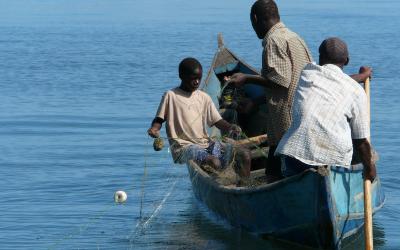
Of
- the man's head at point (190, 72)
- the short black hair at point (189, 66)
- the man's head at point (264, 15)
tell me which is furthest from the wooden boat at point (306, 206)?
the man's head at point (264, 15)

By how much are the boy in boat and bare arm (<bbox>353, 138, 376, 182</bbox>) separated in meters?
1.79

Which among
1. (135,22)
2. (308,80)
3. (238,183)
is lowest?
(135,22)

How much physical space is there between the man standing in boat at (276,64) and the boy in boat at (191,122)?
0.92m

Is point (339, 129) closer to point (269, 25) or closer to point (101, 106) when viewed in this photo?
point (269, 25)

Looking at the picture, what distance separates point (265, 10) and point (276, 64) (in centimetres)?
46

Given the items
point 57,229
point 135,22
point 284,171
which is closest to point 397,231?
point 284,171

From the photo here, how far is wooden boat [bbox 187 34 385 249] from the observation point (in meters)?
7.54

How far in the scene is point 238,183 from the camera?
8.95 meters

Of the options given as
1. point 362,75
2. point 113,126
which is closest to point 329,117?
point 362,75

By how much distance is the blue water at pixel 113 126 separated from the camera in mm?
9875

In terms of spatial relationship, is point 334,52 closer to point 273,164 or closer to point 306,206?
point 306,206

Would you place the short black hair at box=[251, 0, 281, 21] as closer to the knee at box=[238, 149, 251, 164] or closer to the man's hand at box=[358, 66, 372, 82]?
the man's hand at box=[358, 66, 372, 82]

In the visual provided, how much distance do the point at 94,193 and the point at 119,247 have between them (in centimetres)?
226

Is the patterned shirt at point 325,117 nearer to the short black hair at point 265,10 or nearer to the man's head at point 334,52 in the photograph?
the man's head at point 334,52
